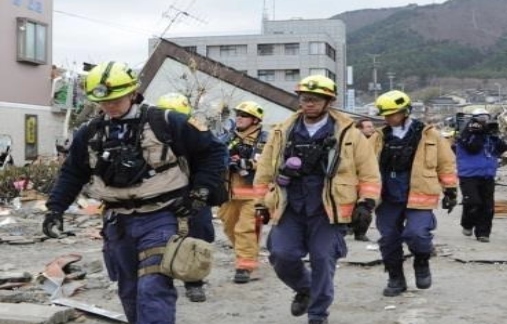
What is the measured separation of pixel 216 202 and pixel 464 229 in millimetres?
7193

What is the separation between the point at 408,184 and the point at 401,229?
16.4 inches

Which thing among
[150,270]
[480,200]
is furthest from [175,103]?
[480,200]

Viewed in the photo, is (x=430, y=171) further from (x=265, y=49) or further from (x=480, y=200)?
(x=265, y=49)

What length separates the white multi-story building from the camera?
76250 millimetres

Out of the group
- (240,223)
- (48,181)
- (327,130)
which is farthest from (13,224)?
(327,130)

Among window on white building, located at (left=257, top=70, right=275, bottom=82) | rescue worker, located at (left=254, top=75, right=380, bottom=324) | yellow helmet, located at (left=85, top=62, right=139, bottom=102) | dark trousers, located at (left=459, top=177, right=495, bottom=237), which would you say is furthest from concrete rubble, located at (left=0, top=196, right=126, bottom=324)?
window on white building, located at (left=257, top=70, right=275, bottom=82)

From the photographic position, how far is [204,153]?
15.5 ft

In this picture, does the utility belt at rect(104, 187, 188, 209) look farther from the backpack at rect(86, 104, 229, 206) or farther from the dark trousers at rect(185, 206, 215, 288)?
the dark trousers at rect(185, 206, 215, 288)

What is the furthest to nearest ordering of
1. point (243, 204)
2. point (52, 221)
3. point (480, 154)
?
point (480, 154) < point (243, 204) < point (52, 221)

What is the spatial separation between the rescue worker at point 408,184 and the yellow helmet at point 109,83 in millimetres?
2752

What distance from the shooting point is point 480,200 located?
1080 cm

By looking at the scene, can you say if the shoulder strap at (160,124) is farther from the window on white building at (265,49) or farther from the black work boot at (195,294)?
the window on white building at (265,49)

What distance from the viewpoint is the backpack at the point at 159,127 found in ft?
15.1

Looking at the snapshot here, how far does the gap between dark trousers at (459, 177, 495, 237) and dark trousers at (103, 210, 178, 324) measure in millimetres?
6913
